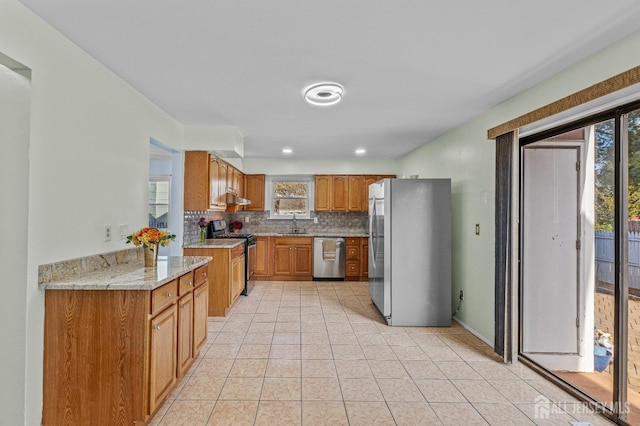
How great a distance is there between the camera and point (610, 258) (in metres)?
2.53

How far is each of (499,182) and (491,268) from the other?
0.90 m

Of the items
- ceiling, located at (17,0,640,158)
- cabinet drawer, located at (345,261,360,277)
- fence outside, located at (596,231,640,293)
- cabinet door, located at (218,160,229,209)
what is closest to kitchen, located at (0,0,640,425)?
ceiling, located at (17,0,640,158)

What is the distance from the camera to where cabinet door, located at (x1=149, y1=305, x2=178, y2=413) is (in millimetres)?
1992

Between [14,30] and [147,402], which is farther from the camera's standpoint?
[147,402]

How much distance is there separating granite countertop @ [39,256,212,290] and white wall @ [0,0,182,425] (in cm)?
15

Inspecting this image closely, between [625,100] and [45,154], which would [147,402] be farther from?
[625,100]

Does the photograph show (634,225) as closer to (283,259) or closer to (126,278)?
(126,278)

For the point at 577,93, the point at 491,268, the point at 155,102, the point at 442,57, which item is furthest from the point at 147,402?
the point at 577,93

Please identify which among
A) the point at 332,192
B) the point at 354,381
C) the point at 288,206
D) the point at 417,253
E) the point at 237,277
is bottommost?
the point at 354,381

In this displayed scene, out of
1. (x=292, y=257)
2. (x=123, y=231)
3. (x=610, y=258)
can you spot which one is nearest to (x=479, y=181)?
(x=610, y=258)

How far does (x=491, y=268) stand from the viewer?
131 inches

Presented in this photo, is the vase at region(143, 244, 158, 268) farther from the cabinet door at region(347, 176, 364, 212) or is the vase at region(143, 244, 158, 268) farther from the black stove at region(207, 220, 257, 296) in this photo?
the cabinet door at region(347, 176, 364, 212)

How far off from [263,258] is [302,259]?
2.45 ft

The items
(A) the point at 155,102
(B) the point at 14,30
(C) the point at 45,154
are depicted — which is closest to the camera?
(B) the point at 14,30
